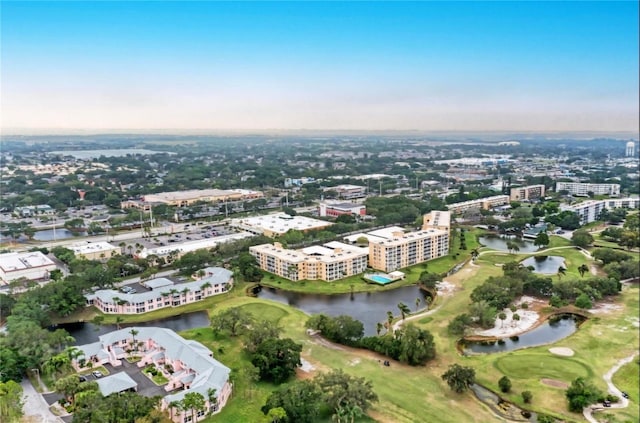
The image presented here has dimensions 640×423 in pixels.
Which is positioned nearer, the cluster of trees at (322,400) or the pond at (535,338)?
the cluster of trees at (322,400)

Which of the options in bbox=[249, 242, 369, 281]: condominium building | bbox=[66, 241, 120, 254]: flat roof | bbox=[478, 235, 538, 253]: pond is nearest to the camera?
bbox=[249, 242, 369, 281]: condominium building

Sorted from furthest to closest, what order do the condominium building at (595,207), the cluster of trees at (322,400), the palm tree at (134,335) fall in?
the condominium building at (595,207) → the palm tree at (134,335) → the cluster of trees at (322,400)

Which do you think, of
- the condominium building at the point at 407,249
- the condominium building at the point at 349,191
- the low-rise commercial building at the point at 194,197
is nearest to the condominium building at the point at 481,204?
the condominium building at the point at 349,191

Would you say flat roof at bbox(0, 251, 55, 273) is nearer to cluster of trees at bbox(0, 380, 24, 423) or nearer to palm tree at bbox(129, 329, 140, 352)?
palm tree at bbox(129, 329, 140, 352)

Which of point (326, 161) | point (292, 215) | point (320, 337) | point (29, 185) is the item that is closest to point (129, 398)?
point (320, 337)

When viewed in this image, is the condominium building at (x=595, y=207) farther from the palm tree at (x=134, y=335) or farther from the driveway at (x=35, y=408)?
the driveway at (x=35, y=408)

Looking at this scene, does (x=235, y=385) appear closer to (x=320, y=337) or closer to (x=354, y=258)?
(x=320, y=337)

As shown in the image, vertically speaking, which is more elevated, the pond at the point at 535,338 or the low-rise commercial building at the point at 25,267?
the low-rise commercial building at the point at 25,267

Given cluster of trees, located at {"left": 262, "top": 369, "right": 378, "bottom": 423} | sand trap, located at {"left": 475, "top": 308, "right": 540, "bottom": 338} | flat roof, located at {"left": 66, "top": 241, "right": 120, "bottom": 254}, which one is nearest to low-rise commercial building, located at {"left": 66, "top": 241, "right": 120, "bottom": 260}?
flat roof, located at {"left": 66, "top": 241, "right": 120, "bottom": 254}
